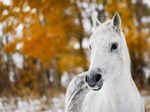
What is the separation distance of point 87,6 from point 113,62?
162 inches

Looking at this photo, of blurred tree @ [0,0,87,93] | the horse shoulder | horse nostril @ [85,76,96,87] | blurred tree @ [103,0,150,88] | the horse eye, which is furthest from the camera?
blurred tree @ [103,0,150,88]

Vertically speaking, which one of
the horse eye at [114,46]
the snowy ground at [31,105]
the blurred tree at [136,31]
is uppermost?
the horse eye at [114,46]

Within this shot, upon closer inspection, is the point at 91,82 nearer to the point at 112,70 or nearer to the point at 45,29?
the point at 112,70

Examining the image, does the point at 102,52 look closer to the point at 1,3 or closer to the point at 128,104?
the point at 128,104

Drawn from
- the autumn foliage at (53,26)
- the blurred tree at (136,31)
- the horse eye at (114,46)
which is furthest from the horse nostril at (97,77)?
the blurred tree at (136,31)

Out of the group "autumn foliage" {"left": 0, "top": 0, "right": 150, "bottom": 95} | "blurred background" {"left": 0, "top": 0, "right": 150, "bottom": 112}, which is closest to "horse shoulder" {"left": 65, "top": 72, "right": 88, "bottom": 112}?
"blurred background" {"left": 0, "top": 0, "right": 150, "bottom": 112}

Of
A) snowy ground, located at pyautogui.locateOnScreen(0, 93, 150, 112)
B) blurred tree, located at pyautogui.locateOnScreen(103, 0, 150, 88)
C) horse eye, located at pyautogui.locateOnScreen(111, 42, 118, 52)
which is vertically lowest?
snowy ground, located at pyautogui.locateOnScreen(0, 93, 150, 112)

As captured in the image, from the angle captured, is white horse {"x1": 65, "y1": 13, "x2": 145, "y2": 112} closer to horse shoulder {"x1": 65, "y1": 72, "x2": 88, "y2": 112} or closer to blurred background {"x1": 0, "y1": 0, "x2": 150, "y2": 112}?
horse shoulder {"x1": 65, "y1": 72, "x2": 88, "y2": 112}

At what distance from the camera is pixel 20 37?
518 centimetres

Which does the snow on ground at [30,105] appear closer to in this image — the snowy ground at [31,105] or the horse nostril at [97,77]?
the snowy ground at [31,105]

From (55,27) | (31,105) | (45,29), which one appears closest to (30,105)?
(31,105)

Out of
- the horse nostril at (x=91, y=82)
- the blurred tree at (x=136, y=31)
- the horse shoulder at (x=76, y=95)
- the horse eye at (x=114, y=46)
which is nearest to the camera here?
the horse nostril at (x=91, y=82)

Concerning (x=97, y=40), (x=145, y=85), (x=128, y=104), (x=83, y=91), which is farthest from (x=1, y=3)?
(x=145, y=85)

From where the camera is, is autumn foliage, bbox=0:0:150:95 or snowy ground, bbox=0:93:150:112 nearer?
autumn foliage, bbox=0:0:150:95
